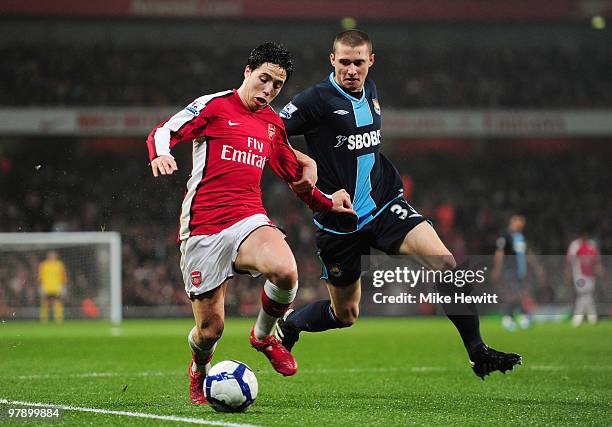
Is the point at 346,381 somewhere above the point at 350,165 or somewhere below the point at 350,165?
below

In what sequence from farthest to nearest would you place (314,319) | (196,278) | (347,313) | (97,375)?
1. (97,375)
2. (314,319)
3. (347,313)
4. (196,278)

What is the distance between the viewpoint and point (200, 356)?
593 cm

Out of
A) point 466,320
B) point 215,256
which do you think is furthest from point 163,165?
point 466,320

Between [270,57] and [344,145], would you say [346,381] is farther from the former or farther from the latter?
[270,57]

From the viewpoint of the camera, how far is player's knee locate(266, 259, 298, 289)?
18.2 feet

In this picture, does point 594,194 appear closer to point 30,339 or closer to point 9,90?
point 9,90

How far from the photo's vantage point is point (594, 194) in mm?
26484

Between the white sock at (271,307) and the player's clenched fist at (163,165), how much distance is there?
4.06ft

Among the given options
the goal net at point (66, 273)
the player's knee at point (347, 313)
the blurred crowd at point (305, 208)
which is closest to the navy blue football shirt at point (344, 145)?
the player's knee at point (347, 313)

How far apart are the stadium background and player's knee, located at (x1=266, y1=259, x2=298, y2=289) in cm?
1660

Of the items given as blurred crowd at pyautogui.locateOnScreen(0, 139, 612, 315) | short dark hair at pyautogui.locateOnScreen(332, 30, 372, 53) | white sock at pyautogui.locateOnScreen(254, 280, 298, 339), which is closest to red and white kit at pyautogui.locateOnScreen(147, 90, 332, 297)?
white sock at pyautogui.locateOnScreen(254, 280, 298, 339)

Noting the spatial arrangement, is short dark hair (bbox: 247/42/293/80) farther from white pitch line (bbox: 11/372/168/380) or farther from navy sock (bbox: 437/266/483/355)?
white pitch line (bbox: 11/372/168/380)

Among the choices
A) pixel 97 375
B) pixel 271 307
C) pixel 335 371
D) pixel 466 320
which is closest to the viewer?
pixel 466 320

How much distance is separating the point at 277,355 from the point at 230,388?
37.7 inches
